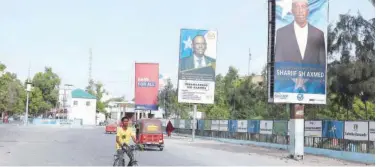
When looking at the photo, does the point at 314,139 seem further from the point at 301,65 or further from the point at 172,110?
the point at 172,110

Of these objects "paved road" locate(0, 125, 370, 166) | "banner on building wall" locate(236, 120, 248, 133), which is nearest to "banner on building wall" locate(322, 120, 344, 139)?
"paved road" locate(0, 125, 370, 166)

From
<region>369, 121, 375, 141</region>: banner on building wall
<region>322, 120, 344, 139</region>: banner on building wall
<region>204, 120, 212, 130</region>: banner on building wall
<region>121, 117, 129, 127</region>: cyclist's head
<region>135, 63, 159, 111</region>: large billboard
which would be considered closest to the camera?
<region>121, 117, 129, 127</region>: cyclist's head

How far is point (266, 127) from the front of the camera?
121ft

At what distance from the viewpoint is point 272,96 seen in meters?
26.6

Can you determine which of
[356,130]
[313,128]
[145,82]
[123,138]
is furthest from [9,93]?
[123,138]

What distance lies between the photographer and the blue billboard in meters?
38.6

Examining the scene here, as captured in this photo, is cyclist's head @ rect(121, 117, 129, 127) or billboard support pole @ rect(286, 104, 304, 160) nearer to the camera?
cyclist's head @ rect(121, 117, 129, 127)

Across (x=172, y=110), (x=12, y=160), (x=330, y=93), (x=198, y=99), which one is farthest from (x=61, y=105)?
(x=12, y=160)

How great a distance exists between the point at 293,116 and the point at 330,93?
8.86 m

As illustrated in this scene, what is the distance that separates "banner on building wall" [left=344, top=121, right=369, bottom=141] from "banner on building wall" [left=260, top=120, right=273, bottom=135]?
35.0ft

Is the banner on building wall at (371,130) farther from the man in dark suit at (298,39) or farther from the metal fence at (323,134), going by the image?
the man in dark suit at (298,39)

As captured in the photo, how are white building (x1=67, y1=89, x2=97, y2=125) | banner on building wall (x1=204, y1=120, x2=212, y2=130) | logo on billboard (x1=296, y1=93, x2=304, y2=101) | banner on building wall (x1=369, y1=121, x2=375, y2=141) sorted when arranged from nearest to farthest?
1. banner on building wall (x1=369, y1=121, x2=375, y2=141)
2. logo on billboard (x1=296, y1=93, x2=304, y2=101)
3. banner on building wall (x1=204, y1=120, x2=212, y2=130)
4. white building (x1=67, y1=89, x2=97, y2=125)

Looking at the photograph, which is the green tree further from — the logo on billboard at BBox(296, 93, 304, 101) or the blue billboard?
the logo on billboard at BBox(296, 93, 304, 101)

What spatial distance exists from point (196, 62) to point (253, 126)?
22.5 ft
